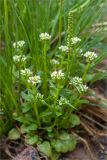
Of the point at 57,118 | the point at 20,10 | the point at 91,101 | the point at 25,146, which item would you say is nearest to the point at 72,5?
the point at 20,10

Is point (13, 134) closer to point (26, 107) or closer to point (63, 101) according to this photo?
point (26, 107)

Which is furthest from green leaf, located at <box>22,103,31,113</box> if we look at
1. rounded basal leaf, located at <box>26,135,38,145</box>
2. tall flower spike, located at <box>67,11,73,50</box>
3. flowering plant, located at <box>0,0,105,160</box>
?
tall flower spike, located at <box>67,11,73,50</box>

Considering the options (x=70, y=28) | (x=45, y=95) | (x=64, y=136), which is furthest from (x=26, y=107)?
(x=70, y=28)

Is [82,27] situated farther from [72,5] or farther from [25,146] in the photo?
[25,146]

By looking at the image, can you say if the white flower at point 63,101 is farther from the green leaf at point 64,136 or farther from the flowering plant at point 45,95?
the green leaf at point 64,136

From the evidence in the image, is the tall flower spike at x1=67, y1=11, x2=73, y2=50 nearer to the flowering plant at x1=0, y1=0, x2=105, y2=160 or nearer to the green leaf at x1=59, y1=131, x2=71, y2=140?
the flowering plant at x1=0, y1=0, x2=105, y2=160

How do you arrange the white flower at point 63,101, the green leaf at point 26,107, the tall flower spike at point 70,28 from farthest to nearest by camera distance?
1. the green leaf at point 26,107
2. the white flower at point 63,101
3. the tall flower spike at point 70,28

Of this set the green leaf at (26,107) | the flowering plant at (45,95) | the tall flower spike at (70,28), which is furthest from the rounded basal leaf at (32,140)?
the tall flower spike at (70,28)

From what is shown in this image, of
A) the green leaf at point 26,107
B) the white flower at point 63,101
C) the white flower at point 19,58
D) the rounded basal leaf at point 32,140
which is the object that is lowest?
the rounded basal leaf at point 32,140
